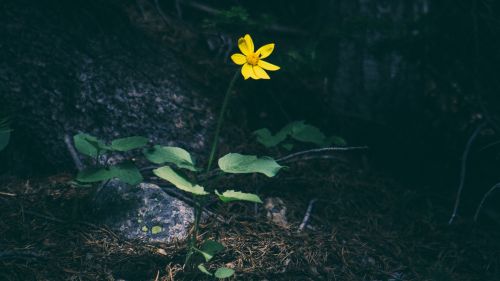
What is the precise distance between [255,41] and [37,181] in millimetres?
1437

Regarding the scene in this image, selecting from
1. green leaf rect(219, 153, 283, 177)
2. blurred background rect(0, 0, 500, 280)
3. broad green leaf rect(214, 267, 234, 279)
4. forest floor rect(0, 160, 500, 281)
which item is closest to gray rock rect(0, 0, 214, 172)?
blurred background rect(0, 0, 500, 280)

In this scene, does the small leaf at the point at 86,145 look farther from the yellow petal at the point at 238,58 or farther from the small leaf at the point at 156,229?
the yellow petal at the point at 238,58

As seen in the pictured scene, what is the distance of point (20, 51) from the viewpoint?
2238 millimetres

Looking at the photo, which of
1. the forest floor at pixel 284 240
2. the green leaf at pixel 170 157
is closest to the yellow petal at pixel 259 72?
the green leaf at pixel 170 157

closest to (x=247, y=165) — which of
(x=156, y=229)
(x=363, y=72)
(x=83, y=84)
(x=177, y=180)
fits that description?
(x=177, y=180)

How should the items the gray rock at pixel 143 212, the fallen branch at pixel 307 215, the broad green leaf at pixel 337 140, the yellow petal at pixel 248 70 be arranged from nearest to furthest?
the yellow petal at pixel 248 70 < the gray rock at pixel 143 212 < the fallen branch at pixel 307 215 < the broad green leaf at pixel 337 140

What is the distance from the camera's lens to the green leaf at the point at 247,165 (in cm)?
174

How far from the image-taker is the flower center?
1.89 m

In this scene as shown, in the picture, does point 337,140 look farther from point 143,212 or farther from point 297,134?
point 143,212

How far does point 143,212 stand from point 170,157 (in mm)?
375

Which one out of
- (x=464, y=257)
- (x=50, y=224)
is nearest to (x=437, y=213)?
(x=464, y=257)

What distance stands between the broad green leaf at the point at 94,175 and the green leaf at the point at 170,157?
0.62 ft

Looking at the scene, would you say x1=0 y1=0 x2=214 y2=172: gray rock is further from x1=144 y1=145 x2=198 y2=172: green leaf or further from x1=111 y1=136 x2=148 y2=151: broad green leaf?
x1=144 y1=145 x2=198 y2=172: green leaf

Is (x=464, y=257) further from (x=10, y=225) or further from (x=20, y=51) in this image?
(x=20, y=51)
